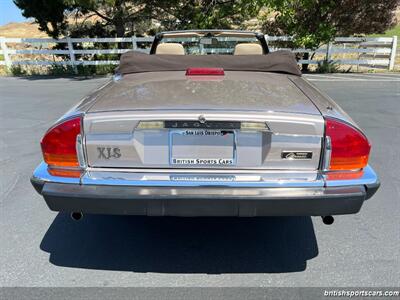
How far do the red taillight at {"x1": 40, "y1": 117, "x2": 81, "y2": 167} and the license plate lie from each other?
0.64 m

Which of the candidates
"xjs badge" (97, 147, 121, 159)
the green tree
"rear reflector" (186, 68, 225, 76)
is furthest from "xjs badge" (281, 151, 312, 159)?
the green tree

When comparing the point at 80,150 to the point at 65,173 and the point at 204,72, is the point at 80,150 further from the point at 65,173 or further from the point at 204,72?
the point at 204,72

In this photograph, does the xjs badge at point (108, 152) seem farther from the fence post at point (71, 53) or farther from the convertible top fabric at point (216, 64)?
the fence post at point (71, 53)

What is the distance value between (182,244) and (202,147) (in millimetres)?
1040

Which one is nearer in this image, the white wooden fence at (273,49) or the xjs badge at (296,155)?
the xjs badge at (296,155)

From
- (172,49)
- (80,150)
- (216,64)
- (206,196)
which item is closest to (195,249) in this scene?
(206,196)

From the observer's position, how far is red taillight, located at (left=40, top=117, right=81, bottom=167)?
252 centimetres

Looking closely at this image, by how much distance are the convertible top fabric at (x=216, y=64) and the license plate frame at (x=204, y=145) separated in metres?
1.49

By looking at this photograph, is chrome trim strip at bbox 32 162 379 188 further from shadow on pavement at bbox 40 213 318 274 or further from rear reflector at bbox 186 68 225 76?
rear reflector at bbox 186 68 225 76

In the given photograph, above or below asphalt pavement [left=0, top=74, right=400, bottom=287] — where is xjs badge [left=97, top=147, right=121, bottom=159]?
above

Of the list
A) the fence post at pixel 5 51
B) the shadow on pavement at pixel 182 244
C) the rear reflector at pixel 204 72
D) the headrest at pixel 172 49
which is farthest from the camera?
the fence post at pixel 5 51

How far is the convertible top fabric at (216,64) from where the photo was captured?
12.5 feet

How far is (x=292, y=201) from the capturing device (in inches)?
94.7

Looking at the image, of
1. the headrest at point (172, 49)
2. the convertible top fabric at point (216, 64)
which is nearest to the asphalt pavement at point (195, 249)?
the convertible top fabric at point (216, 64)
